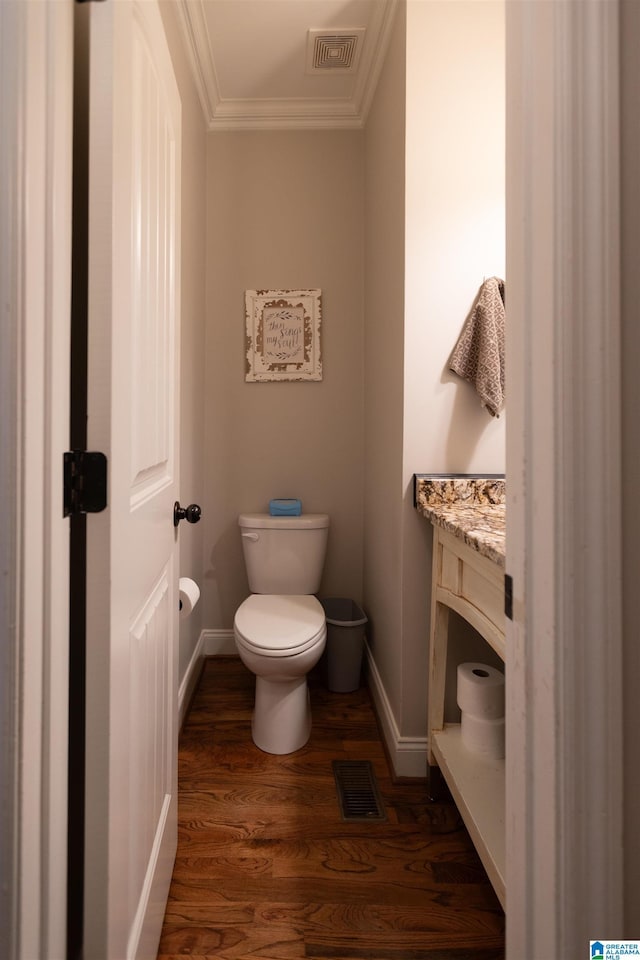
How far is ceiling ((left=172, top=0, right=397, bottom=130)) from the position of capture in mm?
1893

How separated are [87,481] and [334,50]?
2244 mm

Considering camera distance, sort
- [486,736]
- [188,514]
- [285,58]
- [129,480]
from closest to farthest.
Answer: [129,480] < [188,514] < [486,736] < [285,58]

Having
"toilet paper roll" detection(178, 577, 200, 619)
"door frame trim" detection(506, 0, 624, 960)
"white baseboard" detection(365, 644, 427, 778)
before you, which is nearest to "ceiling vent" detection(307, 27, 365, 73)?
"door frame trim" detection(506, 0, 624, 960)

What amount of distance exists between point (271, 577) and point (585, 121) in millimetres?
1986

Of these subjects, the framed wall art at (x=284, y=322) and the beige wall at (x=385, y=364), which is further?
the framed wall art at (x=284, y=322)

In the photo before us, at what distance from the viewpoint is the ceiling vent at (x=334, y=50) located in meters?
2.00

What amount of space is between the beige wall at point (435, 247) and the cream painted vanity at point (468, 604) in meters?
0.10

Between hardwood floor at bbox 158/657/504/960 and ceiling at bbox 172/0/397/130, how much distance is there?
8.64ft

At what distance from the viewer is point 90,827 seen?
725mm

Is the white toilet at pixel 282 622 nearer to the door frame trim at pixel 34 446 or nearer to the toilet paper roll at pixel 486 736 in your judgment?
the toilet paper roll at pixel 486 736

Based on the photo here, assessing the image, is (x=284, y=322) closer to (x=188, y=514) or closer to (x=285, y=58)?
(x=285, y=58)

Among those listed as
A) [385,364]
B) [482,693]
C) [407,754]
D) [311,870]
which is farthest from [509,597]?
[385,364]

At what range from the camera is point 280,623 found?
1.86 meters

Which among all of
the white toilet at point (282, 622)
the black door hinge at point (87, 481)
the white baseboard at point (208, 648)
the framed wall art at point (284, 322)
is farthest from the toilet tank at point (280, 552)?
the black door hinge at point (87, 481)
